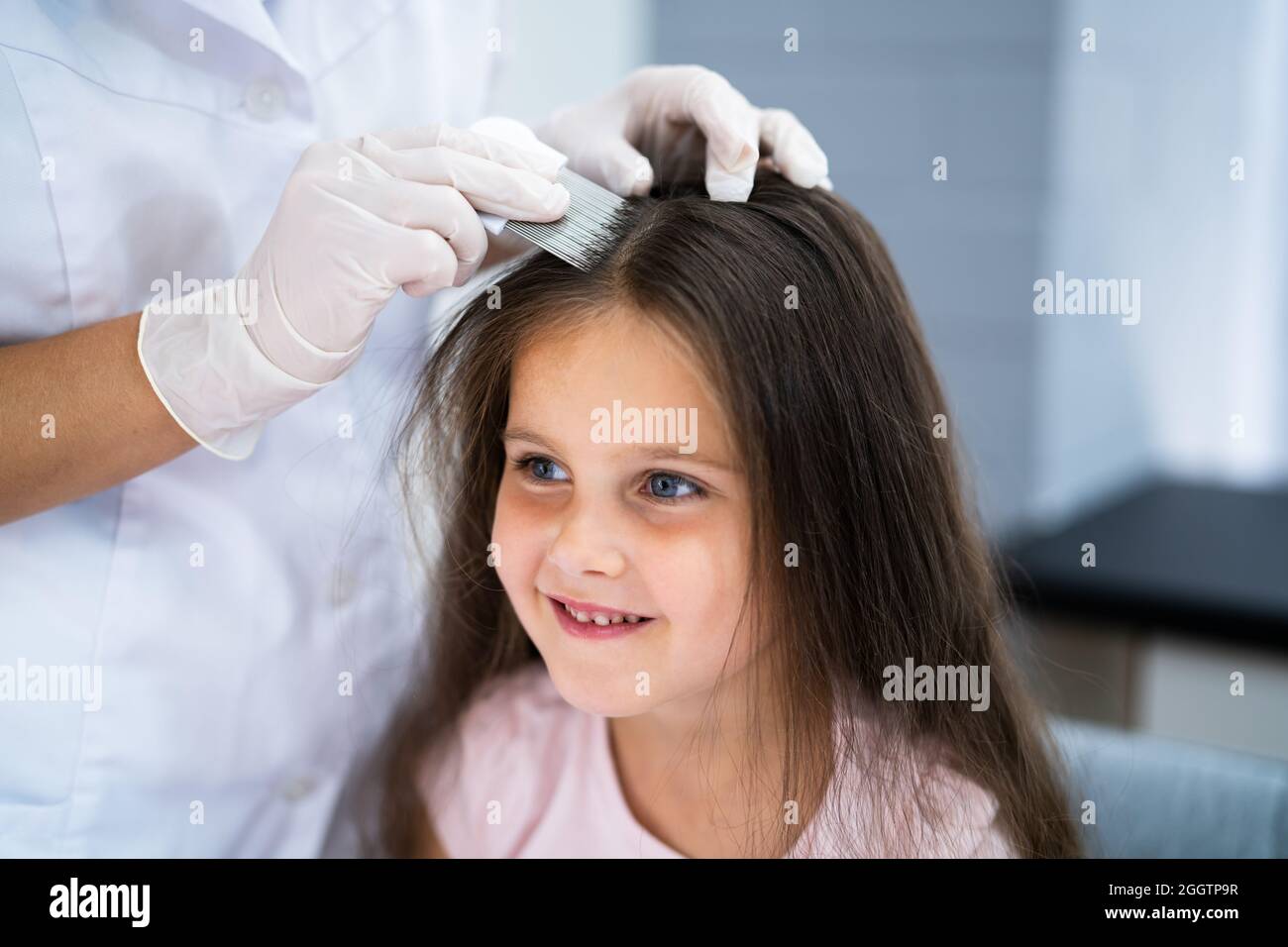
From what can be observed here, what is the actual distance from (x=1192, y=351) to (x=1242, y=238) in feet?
0.64

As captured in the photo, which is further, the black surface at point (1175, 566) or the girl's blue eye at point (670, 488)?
the black surface at point (1175, 566)

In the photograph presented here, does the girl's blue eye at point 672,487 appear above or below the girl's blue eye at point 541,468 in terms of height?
below

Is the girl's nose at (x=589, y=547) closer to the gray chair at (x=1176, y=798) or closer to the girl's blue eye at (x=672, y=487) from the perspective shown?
the girl's blue eye at (x=672, y=487)

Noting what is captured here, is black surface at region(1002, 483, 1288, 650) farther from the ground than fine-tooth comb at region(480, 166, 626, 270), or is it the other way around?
fine-tooth comb at region(480, 166, 626, 270)

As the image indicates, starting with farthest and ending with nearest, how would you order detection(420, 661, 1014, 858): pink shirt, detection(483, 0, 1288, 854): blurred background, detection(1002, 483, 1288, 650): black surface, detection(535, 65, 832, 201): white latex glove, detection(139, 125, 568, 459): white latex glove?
1. detection(483, 0, 1288, 854): blurred background
2. detection(1002, 483, 1288, 650): black surface
3. detection(420, 661, 1014, 858): pink shirt
4. detection(535, 65, 832, 201): white latex glove
5. detection(139, 125, 568, 459): white latex glove

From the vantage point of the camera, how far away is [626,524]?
2.46 ft

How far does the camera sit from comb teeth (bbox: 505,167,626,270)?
2.42ft

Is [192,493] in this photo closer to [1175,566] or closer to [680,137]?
[680,137]

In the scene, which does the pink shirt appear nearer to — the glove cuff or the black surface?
the glove cuff

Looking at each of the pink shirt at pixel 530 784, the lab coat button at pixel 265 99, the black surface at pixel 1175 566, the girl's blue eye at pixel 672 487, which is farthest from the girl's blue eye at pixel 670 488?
the black surface at pixel 1175 566

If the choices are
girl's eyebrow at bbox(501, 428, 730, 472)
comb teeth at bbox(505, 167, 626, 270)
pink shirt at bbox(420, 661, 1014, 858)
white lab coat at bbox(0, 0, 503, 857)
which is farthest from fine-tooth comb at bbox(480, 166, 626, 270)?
pink shirt at bbox(420, 661, 1014, 858)

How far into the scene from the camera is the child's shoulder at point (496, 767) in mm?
978

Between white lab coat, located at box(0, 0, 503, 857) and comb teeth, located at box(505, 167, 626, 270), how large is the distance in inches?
9.5

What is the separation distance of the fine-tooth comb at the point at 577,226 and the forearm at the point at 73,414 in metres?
0.26
